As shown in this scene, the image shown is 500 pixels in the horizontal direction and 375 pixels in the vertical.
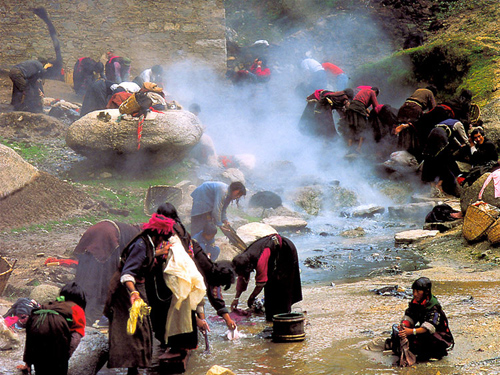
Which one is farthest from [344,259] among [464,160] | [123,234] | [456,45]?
[456,45]

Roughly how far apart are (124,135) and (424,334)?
29.2ft

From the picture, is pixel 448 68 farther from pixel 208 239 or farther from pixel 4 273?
pixel 4 273

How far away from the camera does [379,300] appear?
650 cm

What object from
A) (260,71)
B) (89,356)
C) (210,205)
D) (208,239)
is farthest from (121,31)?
(89,356)

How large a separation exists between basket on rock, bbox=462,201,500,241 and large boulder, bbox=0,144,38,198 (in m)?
7.32

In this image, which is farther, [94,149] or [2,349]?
[94,149]

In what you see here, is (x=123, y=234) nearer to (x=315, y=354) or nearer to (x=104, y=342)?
(x=104, y=342)

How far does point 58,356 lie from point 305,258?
5.58 metres

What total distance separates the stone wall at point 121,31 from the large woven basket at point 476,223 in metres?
12.7

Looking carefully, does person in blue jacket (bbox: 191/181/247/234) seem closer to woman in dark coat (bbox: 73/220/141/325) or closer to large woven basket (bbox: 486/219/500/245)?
woman in dark coat (bbox: 73/220/141/325)

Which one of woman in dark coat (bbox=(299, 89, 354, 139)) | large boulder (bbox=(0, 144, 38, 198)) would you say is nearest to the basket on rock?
woman in dark coat (bbox=(299, 89, 354, 139))

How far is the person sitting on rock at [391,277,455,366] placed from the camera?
15.0ft

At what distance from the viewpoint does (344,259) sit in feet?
30.3

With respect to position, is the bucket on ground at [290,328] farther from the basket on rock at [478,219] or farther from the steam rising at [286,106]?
the steam rising at [286,106]
